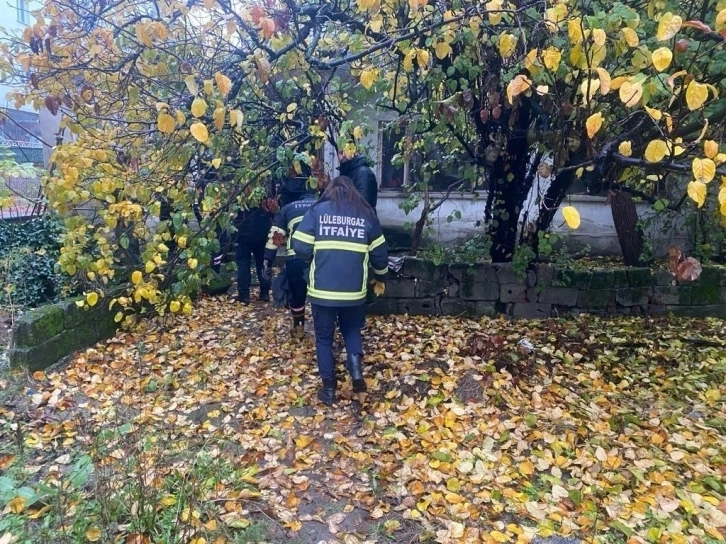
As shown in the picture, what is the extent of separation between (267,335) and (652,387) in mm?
3609

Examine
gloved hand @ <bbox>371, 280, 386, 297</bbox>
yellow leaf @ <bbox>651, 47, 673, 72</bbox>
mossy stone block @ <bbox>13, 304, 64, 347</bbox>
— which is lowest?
mossy stone block @ <bbox>13, 304, 64, 347</bbox>

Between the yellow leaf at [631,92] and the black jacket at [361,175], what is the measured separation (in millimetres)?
2919

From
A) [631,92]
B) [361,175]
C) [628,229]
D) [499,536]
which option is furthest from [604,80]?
[628,229]

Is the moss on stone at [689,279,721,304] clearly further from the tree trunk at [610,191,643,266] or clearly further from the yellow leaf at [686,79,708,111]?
the yellow leaf at [686,79,708,111]

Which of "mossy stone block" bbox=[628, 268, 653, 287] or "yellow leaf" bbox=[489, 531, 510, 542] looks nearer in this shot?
"yellow leaf" bbox=[489, 531, 510, 542]

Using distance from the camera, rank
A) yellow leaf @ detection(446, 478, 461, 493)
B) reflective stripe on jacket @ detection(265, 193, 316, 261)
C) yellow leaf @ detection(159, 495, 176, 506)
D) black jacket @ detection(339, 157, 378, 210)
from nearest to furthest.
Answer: yellow leaf @ detection(159, 495, 176, 506)
yellow leaf @ detection(446, 478, 461, 493)
reflective stripe on jacket @ detection(265, 193, 316, 261)
black jacket @ detection(339, 157, 378, 210)

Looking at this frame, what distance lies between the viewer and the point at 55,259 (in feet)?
19.0

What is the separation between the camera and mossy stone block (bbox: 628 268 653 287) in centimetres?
596

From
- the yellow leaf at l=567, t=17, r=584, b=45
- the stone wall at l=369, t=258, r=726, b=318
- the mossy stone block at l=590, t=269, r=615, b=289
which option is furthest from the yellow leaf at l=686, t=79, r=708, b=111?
the mossy stone block at l=590, t=269, r=615, b=289

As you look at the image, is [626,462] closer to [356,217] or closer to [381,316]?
[356,217]

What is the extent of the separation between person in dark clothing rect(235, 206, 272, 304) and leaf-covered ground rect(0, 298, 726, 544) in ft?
4.24

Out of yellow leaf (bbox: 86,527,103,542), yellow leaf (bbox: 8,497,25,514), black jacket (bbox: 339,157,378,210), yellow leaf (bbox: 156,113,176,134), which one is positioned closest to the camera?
yellow leaf (bbox: 86,527,103,542)

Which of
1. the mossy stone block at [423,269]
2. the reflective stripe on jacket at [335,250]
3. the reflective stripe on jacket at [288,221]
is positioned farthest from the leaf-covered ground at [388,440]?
the reflective stripe on jacket at [288,221]

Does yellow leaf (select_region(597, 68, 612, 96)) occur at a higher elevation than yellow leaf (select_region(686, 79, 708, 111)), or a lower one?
higher
